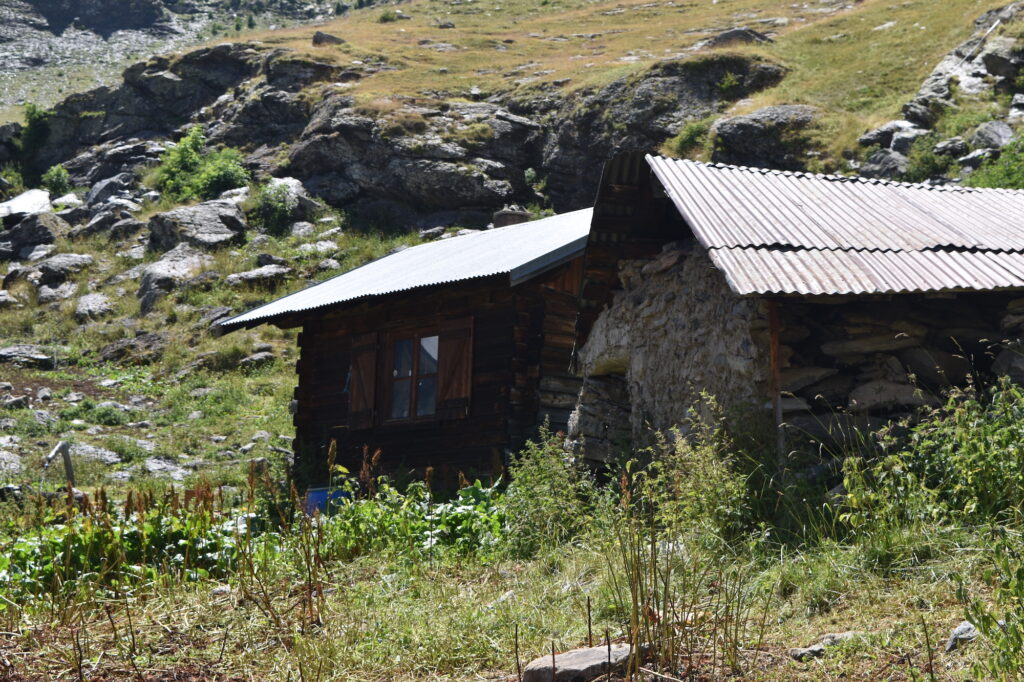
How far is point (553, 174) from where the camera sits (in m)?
34.1

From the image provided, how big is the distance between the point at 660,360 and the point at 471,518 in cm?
225

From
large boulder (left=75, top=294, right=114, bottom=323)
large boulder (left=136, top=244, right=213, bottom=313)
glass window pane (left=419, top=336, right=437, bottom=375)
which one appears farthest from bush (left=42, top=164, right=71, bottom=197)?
glass window pane (left=419, top=336, right=437, bottom=375)

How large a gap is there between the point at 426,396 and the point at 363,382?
1.18m

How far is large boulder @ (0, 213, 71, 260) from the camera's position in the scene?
33312 mm

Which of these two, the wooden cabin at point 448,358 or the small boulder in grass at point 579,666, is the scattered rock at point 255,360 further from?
the small boulder in grass at point 579,666

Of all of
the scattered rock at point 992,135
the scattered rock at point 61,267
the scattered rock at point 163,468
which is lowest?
the scattered rock at point 163,468

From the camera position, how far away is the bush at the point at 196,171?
35.1 meters

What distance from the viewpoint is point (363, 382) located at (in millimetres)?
15133

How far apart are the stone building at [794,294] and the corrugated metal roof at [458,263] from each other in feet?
9.19

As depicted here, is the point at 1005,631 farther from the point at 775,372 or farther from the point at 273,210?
the point at 273,210

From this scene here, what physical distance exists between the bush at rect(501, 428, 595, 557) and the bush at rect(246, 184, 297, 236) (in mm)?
25646

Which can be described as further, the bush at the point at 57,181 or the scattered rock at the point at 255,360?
the bush at the point at 57,181

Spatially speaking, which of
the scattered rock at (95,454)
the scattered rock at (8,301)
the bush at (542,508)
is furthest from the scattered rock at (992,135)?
the scattered rock at (8,301)

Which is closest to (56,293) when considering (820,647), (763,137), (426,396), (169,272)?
(169,272)
